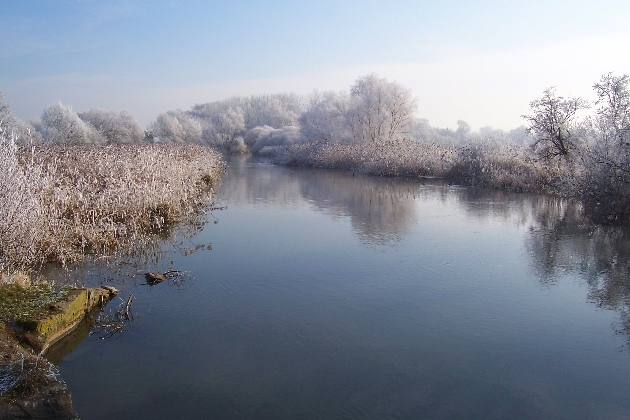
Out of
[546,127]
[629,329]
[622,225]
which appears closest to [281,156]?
[546,127]

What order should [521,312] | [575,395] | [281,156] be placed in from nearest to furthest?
[575,395] → [521,312] → [281,156]

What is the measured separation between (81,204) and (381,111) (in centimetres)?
2360

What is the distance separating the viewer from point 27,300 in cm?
473

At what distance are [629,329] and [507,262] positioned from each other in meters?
2.47

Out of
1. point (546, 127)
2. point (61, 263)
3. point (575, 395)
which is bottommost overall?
point (575, 395)

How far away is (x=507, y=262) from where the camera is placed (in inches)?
297

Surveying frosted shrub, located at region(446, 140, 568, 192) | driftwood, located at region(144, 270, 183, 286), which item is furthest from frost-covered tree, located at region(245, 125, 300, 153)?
driftwood, located at region(144, 270, 183, 286)

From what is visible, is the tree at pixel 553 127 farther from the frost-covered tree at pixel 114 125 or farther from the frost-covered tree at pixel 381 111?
the frost-covered tree at pixel 114 125

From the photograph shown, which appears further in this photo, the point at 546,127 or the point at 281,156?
the point at 281,156

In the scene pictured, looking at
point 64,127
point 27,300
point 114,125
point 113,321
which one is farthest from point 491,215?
point 114,125

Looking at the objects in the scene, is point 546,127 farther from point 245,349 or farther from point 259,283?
point 245,349

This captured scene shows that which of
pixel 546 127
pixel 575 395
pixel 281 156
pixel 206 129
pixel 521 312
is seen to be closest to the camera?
pixel 575 395

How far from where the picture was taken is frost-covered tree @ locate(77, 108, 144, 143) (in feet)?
127

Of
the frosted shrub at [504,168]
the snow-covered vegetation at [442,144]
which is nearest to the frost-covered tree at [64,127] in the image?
the snow-covered vegetation at [442,144]
